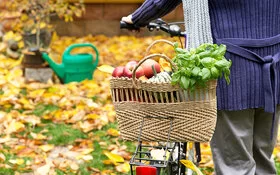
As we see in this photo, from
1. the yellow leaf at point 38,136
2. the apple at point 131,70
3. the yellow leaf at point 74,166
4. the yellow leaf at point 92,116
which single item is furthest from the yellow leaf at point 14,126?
the apple at point 131,70

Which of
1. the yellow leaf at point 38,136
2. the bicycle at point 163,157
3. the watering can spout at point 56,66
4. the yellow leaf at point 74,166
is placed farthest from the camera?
the watering can spout at point 56,66

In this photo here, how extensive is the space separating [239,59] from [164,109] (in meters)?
0.56

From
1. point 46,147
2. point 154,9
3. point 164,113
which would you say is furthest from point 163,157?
point 46,147

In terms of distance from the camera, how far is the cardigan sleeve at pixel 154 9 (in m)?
3.09

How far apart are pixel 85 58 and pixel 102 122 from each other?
154 centimetres

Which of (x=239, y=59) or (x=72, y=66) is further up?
(x=239, y=59)

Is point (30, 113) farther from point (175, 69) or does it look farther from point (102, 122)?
point (175, 69)

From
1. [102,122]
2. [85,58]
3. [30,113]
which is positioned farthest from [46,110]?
[85,58]

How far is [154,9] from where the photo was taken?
123 inches

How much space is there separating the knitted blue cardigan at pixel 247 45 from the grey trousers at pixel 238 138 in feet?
0.26

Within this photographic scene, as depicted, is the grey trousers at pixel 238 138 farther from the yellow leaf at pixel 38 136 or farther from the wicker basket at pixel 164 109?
the yellow leaf at pixel 38 136

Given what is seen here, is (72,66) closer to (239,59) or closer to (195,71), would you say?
(239,59)

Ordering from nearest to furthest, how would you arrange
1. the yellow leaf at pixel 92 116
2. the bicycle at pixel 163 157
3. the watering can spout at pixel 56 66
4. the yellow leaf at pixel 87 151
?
the bicycle at pixel 163 157
the yellow leaf at pixel 87 151
the yellow leaf at pixel 92 116
the watering can spout at pixel 56 66

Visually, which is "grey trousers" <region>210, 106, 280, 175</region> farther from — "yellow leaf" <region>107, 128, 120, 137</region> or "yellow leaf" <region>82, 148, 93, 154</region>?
"yellow leaf" <region>107, 128, 120, 137</region>
